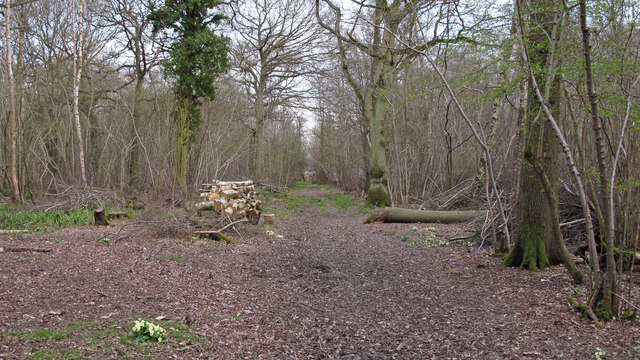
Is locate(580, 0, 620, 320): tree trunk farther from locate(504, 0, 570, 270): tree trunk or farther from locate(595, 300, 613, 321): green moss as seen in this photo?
locate(504, 0, 570, 270): tree trunk

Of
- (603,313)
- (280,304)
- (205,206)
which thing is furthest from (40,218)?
(603,313)

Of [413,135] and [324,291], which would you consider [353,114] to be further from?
[324,291]

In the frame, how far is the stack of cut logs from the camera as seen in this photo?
9195mm

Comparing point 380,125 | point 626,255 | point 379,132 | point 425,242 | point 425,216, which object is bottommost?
point 425,242

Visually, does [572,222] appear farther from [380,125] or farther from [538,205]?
[380,125]

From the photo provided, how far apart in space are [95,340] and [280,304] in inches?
80.6

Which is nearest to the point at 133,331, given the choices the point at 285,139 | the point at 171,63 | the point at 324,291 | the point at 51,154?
the point at 324,291

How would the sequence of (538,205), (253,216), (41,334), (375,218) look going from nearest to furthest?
(41,334) → (538,205) → (253,216) → (375,218)

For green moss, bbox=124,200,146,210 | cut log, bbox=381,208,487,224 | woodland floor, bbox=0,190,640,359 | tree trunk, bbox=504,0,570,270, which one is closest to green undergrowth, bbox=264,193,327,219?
cut log, bbox=381,208,487,224

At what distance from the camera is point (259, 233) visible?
9000mm

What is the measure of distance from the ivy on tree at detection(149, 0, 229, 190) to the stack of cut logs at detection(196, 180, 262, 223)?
3375 millimetres

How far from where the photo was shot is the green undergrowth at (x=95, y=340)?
280 centimetres

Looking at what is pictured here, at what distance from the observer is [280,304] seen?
468 centimetres

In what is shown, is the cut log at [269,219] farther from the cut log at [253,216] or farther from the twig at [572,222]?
the twig at [572,222]
